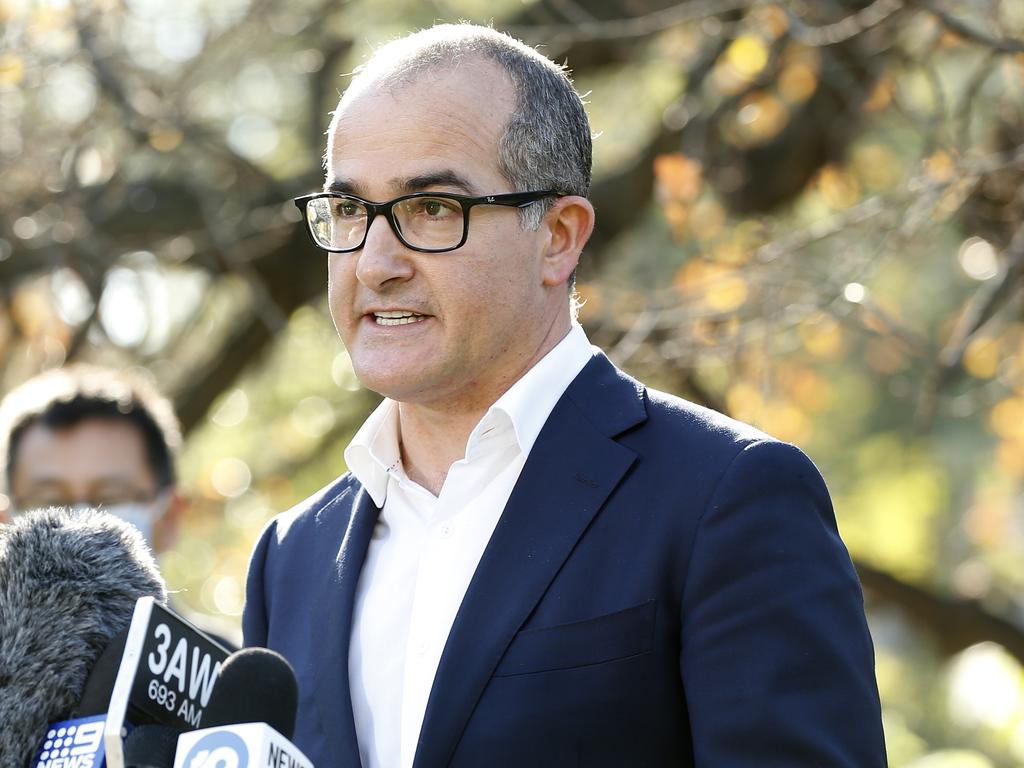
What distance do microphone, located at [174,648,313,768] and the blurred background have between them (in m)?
2.84

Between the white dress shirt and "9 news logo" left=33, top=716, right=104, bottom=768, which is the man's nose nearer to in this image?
the white dress shirt

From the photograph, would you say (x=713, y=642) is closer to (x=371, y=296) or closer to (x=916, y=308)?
(x=371, y=296)

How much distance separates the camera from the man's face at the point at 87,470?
4.41m

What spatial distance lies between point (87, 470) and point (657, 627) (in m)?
2.67

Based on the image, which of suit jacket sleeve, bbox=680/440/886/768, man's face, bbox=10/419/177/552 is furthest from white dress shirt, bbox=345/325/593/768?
man's face, bbox=10/419/177/552

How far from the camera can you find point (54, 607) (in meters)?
1.94

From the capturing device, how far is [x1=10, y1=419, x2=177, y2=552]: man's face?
4.41 m

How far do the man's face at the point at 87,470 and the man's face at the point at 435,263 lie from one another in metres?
2.02

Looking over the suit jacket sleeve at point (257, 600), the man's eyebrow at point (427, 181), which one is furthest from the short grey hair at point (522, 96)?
the suit jacket sleeve at point (257, 600)

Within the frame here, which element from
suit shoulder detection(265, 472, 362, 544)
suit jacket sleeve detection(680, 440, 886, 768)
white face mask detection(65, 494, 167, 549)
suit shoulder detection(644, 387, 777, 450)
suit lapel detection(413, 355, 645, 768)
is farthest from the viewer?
white face mask detection(65, 494, 167, 549)

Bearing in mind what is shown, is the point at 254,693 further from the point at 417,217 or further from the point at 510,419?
the point at 417,217

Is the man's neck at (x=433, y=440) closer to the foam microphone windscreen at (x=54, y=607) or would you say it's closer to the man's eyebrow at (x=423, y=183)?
the man's eyebrow at (x=423, y=183)

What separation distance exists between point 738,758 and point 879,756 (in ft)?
0.77

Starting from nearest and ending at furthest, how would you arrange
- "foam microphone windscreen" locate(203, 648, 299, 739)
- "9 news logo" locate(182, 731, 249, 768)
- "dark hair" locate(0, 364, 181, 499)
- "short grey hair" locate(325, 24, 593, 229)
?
"9 news logo" locate(182, 731, 249, 768), "foam microphone windscreen" locate(203, 648, 299, 739), "short grey hair" locate(325, 24, 593, 229), "dark hair" locate(0, 364, 181, 499)
